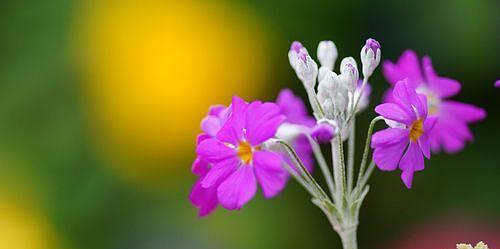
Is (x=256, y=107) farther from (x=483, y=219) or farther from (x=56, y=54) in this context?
(x=56, y=54)

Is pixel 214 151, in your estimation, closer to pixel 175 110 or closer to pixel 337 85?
pixel 337 85

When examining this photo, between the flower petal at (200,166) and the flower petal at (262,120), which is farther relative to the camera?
the flower petal at (200,166)

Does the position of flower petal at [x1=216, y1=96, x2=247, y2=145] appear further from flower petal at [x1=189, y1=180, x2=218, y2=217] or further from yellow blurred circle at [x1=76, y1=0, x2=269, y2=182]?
yellow blurred circle at [x1=76, y1=0, x2=269, y2=182]

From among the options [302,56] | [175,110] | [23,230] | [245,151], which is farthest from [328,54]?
[23,230]

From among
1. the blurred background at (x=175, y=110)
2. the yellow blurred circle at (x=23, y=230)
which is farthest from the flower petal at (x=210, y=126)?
the yellow blurred circle at (x=23, y=230)

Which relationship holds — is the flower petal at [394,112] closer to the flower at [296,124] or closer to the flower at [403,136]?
the flower at [403,136]
